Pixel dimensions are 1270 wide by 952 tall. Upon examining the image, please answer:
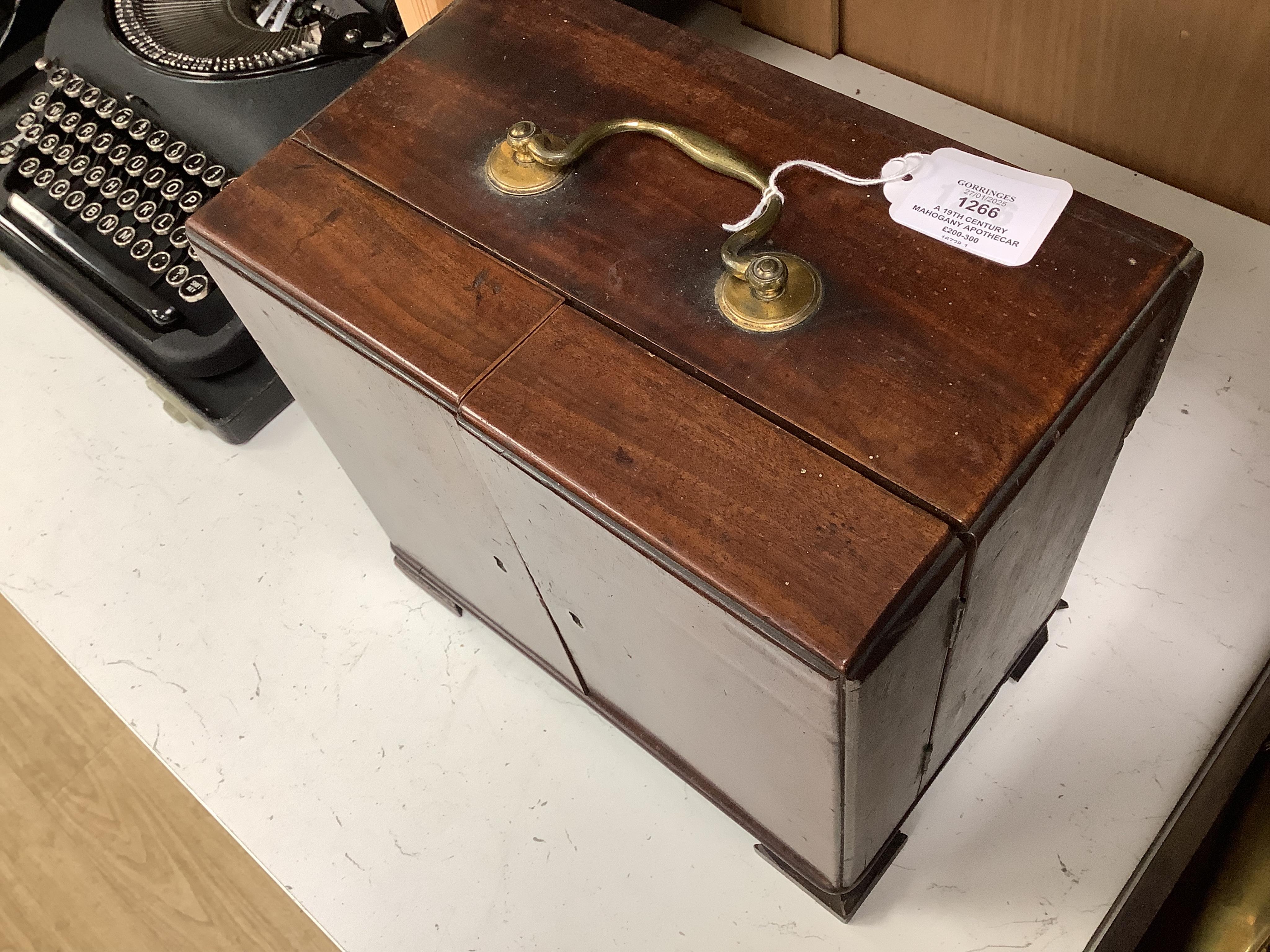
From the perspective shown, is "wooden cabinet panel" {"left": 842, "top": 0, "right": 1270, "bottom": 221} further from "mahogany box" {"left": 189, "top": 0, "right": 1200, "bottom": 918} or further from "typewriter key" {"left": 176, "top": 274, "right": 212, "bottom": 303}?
"typewriter key" {"left": 176, "top": 274, "right": 212, "bottom": 303}

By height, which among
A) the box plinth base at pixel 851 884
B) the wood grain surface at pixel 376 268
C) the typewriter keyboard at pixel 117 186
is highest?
the wood grain surface at pixel 376 268

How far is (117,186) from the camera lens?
3.96 feet

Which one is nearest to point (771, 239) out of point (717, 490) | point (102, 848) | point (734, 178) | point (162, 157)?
point (734, 178)

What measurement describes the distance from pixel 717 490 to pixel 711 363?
85 mm

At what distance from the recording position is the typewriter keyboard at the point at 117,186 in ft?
3.84

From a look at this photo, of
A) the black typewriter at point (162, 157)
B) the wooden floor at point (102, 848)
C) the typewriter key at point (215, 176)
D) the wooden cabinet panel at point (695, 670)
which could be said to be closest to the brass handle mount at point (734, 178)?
the wooden cabinet panel at point (695, 670)

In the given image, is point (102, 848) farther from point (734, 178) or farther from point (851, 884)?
point (734, 178)

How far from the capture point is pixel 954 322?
59 centimetres

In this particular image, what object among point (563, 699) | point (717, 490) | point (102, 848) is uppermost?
point (717, 490)

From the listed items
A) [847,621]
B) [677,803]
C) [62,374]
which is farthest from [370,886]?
[62,374]

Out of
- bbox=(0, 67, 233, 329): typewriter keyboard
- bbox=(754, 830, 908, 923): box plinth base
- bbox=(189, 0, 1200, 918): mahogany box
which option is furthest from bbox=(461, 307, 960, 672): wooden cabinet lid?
bbox=(0, 67, 233, 329): typewriter keyboard

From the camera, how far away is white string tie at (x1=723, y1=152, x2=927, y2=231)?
0.63m

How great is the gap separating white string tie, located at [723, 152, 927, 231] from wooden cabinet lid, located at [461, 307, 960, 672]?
0.38ft

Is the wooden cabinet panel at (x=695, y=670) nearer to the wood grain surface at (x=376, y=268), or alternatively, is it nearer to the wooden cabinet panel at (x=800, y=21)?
the wood grain surface at (x=376, y=268)
